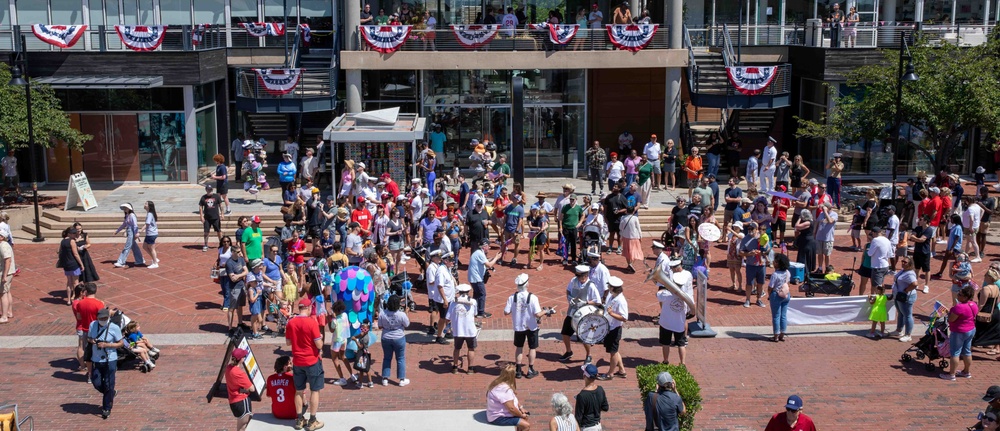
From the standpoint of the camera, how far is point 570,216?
19609 mm

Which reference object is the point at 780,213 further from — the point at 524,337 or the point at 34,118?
the point at 34,118

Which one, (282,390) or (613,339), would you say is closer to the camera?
(282,390)

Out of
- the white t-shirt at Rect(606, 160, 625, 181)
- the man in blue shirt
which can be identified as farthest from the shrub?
the white t-shirt at Rect(606, 160, 625, 181)

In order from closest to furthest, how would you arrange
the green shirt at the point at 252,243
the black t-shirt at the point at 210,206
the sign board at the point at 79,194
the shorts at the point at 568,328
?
the shorts at the point at 568,328
the green shirt at the point at 252,243
the black t-shirt at the point at 210,206
the sign board at the point at 79,194

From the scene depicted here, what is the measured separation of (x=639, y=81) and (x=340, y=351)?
61.9 feet

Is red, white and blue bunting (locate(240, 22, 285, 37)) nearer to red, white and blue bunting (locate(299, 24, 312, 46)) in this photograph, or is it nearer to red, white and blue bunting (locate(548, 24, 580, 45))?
red, white and blue bunting (locate(299, 24, 312, 46))

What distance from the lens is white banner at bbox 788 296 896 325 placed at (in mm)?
16000

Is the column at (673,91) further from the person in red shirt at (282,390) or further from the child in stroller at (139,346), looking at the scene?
the person in red shirt at (282,390)

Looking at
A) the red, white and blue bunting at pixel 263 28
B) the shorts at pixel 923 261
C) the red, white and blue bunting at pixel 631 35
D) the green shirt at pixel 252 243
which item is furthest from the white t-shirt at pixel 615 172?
the red, white and blue bunting at pixel 263 28

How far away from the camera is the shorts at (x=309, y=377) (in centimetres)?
1201

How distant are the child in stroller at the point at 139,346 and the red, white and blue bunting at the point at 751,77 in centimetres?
1698

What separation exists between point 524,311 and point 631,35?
1556cm

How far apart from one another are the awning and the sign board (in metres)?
3.29

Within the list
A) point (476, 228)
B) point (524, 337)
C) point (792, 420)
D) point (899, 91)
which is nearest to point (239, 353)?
point (524, 337)
